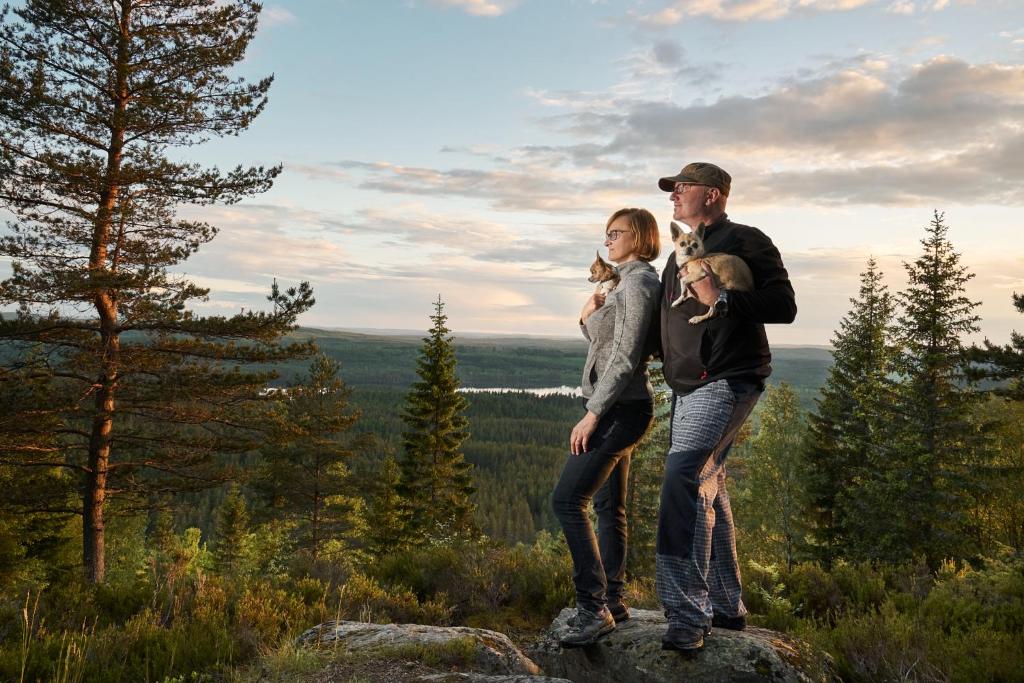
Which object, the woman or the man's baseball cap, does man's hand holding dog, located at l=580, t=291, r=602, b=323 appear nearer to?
the woman

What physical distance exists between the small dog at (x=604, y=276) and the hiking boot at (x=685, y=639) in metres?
1.98

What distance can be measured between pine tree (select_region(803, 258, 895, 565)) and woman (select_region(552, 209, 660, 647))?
22252mm

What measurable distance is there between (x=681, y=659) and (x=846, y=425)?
24.5 meters

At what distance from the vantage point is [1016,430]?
27.0 m

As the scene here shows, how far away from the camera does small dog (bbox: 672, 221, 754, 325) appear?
339 centimetres

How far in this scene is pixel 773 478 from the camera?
35062 mm

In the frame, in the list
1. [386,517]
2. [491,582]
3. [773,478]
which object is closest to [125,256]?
[491,582]

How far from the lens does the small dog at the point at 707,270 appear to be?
3.39 meters

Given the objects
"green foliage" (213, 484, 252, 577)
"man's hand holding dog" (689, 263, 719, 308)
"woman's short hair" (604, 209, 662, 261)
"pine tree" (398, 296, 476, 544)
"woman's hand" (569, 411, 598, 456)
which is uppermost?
"woman's short hair" (604, 209, 662, 261)

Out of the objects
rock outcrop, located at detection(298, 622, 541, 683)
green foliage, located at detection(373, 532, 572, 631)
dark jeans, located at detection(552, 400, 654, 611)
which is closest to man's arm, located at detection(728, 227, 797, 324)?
dark jeans, located at detection(552, 400, 654, 611)

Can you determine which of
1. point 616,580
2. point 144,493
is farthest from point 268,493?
point 616,580

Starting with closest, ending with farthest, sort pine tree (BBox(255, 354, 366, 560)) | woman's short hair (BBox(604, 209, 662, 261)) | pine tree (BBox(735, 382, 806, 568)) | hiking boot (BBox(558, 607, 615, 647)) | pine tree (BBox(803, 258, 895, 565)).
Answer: woman's short hair (BBox(604, 209, 662, 261)), hiking boot (BBox(558, 607, 615, 647)), pine tree (BBox(803, 258, 895, 565)), pine tree (BBox(255, 354, 366, 560)), pine tree (BBox(735, 382, 806, 568))

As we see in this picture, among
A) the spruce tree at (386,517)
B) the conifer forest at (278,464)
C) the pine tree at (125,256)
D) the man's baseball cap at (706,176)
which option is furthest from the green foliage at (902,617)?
the spruce tree at (386,517)

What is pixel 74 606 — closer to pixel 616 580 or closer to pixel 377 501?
pixel 616 580
